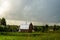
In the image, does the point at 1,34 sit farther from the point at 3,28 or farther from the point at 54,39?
the point at 54,39

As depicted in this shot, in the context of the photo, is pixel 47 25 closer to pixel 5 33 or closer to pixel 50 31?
pixel 50 31

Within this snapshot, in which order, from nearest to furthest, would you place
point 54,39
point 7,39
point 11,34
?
point 54,39 → point 7,39 → point 11,34

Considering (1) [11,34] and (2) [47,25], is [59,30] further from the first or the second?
(1) [11,34]

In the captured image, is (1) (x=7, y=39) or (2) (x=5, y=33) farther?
(2) (x=5, y=33)

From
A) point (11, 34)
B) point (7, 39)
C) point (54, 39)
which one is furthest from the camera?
point (11, 34)

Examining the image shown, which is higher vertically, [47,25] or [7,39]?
[47,25]

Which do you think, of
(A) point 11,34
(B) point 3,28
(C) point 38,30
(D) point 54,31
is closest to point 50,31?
(D) point 54,31

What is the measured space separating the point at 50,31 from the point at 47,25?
0.80 ft

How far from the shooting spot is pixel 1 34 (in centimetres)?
669

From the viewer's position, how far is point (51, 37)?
518 centimetres

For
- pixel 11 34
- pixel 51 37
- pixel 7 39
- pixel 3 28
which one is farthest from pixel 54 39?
pixel 3 28

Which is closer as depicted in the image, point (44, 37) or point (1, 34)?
point (44, 37)

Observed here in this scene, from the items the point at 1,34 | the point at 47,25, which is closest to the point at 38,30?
the point at 47,25

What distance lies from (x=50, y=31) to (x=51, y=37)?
0.37 m
